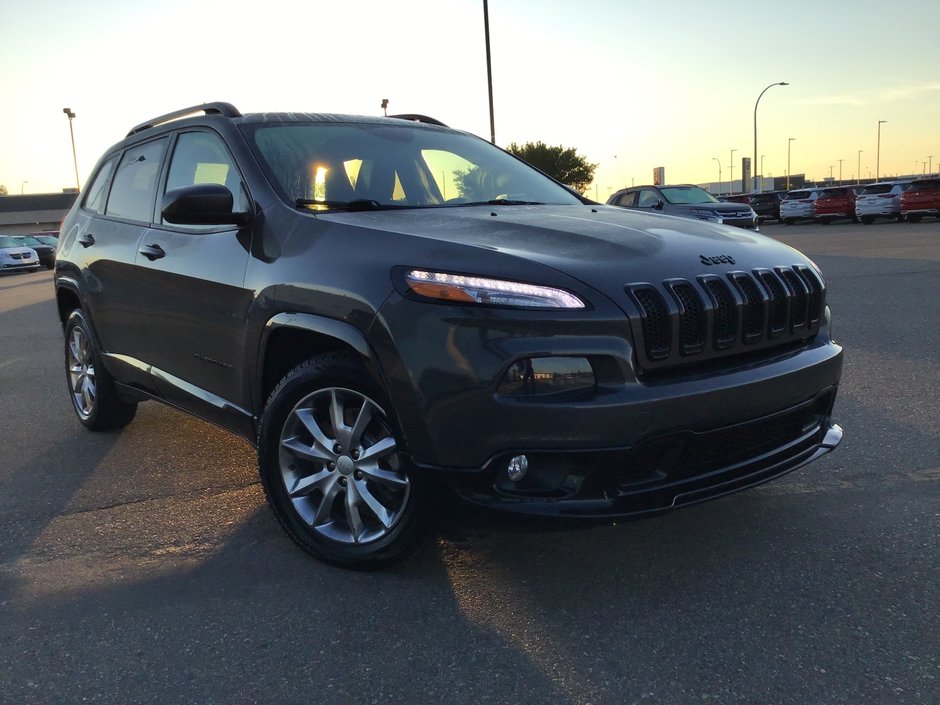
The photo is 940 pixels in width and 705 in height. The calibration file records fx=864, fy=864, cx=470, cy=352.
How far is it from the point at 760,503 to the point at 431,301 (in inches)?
72.7

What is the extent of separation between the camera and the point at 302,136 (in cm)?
388

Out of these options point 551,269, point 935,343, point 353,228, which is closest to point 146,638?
point 353,228

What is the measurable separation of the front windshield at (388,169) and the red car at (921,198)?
28989 mm

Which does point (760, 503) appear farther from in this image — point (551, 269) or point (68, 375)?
point (68, 375)

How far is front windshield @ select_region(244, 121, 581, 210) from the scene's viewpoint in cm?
362

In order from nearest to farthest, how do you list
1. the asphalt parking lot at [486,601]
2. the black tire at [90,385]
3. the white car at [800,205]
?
1. the asphalt parking lot at [486,601]
2. the black tire at [90,385]
3. the white car at [800,205]

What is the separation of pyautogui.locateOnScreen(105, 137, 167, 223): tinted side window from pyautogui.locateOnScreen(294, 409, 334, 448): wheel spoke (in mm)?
1754

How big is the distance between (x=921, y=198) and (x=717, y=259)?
1201 inches

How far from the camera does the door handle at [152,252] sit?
4.01m

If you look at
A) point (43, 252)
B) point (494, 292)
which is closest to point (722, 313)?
point (494, 292)

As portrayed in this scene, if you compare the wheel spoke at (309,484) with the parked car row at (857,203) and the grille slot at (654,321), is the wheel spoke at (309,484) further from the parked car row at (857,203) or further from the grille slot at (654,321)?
the parked car row at (857,203)

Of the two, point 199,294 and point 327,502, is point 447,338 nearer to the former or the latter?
point 327,502

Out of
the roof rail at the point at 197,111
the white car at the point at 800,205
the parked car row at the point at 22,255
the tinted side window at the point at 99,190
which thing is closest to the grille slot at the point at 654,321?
the roof rail at the point at 197,111

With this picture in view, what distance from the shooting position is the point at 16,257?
31891mm
